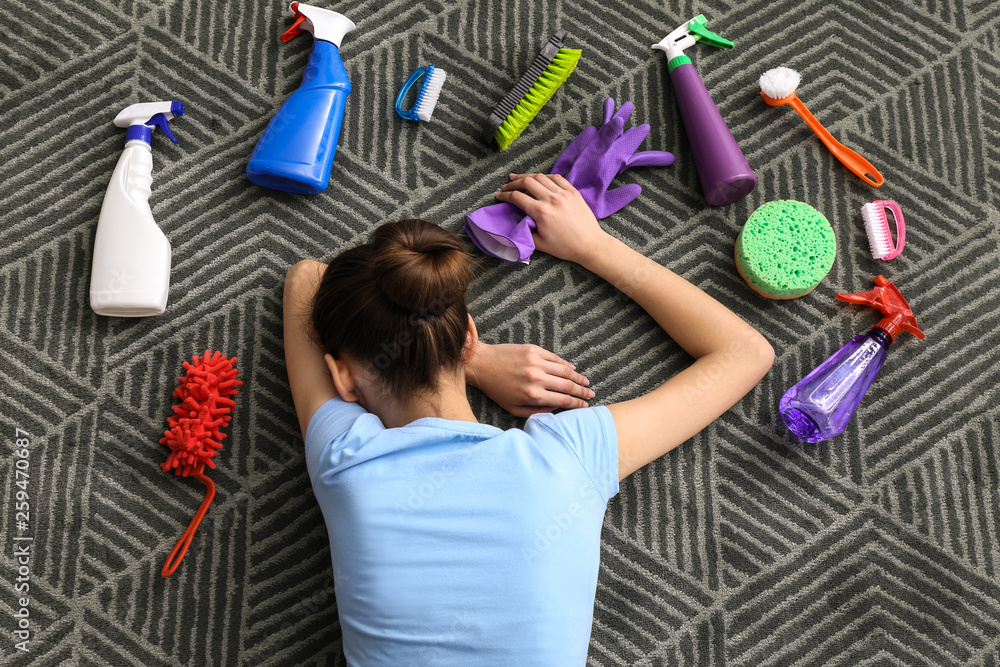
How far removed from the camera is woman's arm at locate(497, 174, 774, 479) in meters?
0.77

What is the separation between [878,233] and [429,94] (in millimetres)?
621

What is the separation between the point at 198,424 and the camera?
0.82m

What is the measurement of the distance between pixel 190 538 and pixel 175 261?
35cm

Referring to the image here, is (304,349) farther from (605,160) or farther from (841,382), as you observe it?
(841,382)

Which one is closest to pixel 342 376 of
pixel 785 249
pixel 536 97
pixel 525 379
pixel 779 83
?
pixel 525 379

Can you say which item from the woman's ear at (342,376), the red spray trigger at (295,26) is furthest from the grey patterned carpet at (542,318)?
the woman's ear at (342,376)

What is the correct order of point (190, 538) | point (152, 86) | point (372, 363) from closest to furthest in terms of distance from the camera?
point (372, 363) → point (190, 538) → point (152, 86)

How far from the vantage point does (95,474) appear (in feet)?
2.75

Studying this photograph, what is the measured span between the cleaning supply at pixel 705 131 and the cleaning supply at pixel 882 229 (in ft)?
0.53

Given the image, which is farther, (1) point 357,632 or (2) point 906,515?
(2) point 906,515

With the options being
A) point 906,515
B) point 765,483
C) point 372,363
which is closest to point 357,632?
point 372,363

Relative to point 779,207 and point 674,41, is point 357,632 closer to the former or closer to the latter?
point 779,207

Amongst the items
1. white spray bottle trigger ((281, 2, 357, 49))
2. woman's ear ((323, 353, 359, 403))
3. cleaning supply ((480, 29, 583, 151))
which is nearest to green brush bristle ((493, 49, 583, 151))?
cleaning supply ((480, 29, 583, 151))

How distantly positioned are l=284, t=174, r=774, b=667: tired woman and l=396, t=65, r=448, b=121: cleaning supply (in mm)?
318
